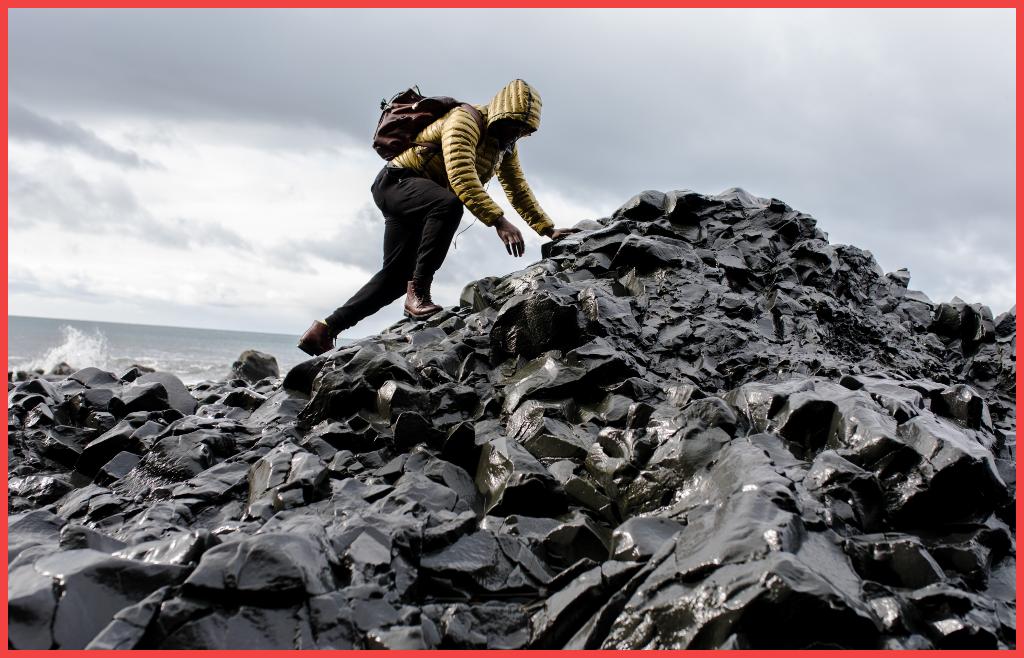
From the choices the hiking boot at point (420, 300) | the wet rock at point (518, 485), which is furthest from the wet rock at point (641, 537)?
the hiking boot at point (420, 300)

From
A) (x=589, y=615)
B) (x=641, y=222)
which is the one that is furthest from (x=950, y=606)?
(x=641, y=222)

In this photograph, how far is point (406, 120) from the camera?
6.61 m

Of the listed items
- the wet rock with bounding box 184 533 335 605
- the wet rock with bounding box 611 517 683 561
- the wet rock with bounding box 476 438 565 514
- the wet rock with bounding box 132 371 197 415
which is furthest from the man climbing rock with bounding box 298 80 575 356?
the wet rock with bounding box 184 533 335 605

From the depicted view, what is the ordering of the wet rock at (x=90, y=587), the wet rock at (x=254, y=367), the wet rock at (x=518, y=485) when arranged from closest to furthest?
the wet rock at (x=90, y=587)
the wet rock at (x=518, y=485)
the wet rock at (x=254, y=367)

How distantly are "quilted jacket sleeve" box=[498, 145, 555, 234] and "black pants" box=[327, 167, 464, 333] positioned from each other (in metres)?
1.23

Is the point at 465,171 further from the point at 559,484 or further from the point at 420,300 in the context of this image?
the point at 559,484

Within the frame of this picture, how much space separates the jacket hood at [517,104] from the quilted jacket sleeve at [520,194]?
88 centimetres

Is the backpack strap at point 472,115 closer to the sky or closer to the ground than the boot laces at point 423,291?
closer to the sky

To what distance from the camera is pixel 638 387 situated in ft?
15.2

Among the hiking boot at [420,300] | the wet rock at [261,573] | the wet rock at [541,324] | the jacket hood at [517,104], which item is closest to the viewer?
the wet rock at [261,573]

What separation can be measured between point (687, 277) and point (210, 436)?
4491 millimetres

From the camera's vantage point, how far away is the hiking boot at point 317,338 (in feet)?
22.5

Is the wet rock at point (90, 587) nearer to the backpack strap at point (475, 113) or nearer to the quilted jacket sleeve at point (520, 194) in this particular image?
the backpack strap at point (475, 113)

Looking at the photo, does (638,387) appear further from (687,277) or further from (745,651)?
(745,651)
